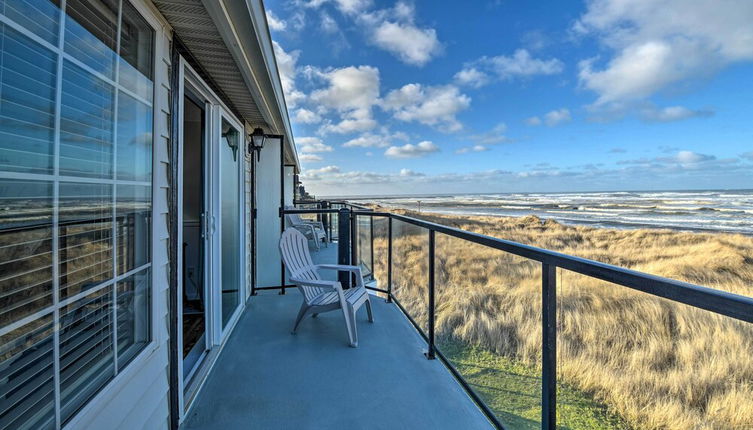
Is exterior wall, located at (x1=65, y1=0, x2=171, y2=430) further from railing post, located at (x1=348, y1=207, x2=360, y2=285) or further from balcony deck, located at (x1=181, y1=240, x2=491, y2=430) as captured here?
railing post, located at (x1=348, y1=207, x2=360, y2=285)

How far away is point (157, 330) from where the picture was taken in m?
1.48

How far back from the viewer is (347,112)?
15.0m

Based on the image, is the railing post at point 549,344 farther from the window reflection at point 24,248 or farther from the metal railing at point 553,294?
the window reflection at point 24,248

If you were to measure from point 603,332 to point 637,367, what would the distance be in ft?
1.05

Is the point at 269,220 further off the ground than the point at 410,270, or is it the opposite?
the point at 269,220

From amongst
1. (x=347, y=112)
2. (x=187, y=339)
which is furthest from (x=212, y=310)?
(x=347, y=112)

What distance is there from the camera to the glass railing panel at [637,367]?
57.5 inches

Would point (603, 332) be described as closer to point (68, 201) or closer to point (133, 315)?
point (133, 315)

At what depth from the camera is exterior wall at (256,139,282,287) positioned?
427 cm

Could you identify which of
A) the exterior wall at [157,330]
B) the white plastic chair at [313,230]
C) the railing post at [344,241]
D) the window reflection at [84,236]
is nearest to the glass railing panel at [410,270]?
the railing post at [344,241]

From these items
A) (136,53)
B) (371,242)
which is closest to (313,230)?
(371,242)

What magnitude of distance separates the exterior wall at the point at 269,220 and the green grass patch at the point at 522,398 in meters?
2.65

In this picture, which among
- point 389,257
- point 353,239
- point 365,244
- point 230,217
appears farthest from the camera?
point 365,244

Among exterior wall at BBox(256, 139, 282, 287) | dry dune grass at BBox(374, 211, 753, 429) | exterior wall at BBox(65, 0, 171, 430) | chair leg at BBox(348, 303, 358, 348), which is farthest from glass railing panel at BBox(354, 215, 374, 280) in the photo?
exterior wall at BBox(65, 0, 171, 430)
